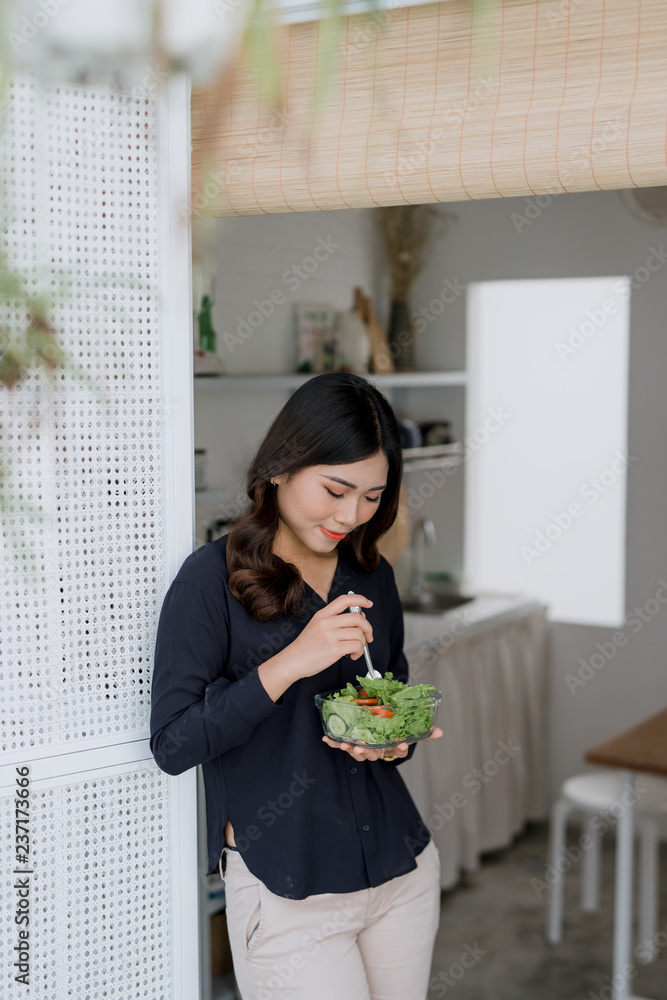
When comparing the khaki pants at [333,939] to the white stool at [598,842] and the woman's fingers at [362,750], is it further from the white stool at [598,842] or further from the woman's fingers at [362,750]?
the white stool at [598,842]

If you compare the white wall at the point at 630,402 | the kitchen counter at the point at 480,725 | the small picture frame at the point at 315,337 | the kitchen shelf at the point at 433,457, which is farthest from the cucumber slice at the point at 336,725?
the white wall at the point at 630,402

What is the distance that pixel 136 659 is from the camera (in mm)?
1559

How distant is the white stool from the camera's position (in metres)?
3.12

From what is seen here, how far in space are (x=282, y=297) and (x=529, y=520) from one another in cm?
151

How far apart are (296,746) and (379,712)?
160mm

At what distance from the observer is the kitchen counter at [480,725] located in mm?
3486

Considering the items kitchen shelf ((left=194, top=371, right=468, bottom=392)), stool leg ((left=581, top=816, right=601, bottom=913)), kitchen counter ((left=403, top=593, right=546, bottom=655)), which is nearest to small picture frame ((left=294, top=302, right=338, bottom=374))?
kitchen shelf ((left=194, top=371, right=468, bottom=392))

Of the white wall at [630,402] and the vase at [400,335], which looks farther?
the vase at [400,335]

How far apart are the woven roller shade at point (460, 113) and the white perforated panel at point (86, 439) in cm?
16

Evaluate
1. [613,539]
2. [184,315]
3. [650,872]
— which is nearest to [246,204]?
[184,315]

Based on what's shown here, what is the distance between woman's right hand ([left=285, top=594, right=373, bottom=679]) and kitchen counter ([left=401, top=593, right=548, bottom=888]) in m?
1.97

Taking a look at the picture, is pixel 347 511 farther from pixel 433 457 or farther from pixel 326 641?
pixel 433 457

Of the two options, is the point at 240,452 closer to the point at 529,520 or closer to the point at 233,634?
the point at 529,520

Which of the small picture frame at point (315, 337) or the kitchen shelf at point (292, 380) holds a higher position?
the small picture frame at point (315, 337)
